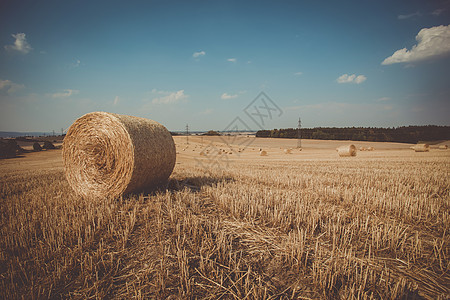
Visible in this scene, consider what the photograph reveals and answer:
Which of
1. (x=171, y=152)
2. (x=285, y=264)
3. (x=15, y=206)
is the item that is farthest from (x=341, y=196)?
(x=15, y=206)

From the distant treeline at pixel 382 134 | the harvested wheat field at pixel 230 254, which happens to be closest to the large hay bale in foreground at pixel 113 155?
the harvested wheat field at pixel 230 254

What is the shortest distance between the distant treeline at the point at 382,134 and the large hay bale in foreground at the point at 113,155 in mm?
46049

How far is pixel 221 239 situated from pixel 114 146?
12.7 ft

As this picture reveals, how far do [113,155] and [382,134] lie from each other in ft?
164

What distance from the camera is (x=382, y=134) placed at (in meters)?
40.0

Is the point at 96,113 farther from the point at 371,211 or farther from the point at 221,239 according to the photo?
the point at 371,211

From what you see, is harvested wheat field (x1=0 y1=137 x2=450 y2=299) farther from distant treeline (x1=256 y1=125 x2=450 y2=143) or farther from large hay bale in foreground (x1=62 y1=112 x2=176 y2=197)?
distant treeline (x1=256 y1=125 x2=450 y2=143)

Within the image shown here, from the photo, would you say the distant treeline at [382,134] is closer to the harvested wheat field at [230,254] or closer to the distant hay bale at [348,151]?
the distant hay bale at [348,151]

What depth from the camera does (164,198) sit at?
182 inches

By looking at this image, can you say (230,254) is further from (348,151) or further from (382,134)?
(382,134)

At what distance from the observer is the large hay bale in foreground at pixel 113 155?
15.8 feet

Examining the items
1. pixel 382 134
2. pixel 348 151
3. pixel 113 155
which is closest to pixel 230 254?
pixel 113 155

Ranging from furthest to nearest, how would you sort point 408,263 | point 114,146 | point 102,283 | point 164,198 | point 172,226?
point 114,146 < point 164,198 < point 172,226 < point 408,263 < point 102,283

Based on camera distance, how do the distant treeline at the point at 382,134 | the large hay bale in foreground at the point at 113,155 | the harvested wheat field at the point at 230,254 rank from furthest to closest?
the distant treeline at the point at 382,134 → the large hay bale in foreground at the point at 113,155 → the harvested wheat field at the point at 230,254
